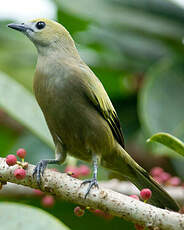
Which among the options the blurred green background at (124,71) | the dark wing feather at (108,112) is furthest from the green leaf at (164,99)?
the dark wing feather at (108,112)

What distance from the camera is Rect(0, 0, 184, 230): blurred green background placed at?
4301 mm

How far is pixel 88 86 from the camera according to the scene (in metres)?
3.66

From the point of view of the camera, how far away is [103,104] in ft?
12.2

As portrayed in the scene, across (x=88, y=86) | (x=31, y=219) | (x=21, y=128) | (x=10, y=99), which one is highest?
(x=88, y=86)

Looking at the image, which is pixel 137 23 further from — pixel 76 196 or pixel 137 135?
pixel 76 196

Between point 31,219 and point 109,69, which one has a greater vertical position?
point 109,69

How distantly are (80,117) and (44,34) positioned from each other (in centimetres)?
84

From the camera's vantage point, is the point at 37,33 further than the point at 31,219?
Yes

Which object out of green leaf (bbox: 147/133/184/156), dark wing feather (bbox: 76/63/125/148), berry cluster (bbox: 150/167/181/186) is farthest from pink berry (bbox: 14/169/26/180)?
berry cluster (bbox: 150/167/181/186)

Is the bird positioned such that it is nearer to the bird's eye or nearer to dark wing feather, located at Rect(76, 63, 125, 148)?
dark wing feather, located at Rect(76, 63, 125, 148)

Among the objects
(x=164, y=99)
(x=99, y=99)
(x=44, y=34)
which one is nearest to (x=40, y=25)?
(x=44, y=34)

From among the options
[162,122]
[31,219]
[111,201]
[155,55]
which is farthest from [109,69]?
[111,201]

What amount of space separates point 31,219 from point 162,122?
1.76 metres

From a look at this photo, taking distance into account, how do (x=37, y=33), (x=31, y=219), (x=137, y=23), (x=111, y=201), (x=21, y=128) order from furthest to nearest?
(x=21, y=128) → (x=137, y=23) → (x=37, y=33) → (x=31, y=219) → (x=111, y=201)
